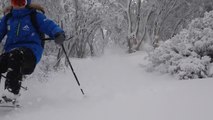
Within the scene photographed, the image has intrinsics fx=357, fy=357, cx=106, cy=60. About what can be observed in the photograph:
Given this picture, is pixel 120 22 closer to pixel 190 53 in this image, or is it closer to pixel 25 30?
pixel 190 53

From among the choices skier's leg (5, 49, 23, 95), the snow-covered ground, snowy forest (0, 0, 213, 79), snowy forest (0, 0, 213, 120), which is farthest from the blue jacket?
snowy forest (0, 0, 213, 79)

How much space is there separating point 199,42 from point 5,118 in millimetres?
5178

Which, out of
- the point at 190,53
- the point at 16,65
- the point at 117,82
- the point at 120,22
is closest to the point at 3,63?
the point at 16,65

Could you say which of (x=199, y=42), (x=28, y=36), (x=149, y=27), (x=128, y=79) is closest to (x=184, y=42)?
(x=199, y=42)

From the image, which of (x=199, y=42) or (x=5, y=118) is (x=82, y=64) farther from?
(x=5, y=118)

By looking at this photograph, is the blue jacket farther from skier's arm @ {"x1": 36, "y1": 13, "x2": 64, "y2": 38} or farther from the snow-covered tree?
the snow-covered tree

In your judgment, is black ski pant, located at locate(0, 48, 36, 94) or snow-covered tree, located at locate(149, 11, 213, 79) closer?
black ski pant, located at locate(0, 48, 36, 94)

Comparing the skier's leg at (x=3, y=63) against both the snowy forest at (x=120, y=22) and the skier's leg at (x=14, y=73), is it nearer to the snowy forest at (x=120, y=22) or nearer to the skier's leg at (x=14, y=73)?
Result: the skier's leg at (x=14, y=73)

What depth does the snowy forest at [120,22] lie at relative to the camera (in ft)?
32.4

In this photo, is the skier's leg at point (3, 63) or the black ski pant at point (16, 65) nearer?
the black ski pant at point (16, 65)

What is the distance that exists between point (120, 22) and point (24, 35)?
46.4 ft

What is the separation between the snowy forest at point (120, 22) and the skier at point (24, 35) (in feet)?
9.08

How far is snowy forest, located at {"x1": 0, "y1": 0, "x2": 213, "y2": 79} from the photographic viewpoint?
388 inches

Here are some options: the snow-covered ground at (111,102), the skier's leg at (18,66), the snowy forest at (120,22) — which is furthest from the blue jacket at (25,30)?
the snowy forest at (120,22)
